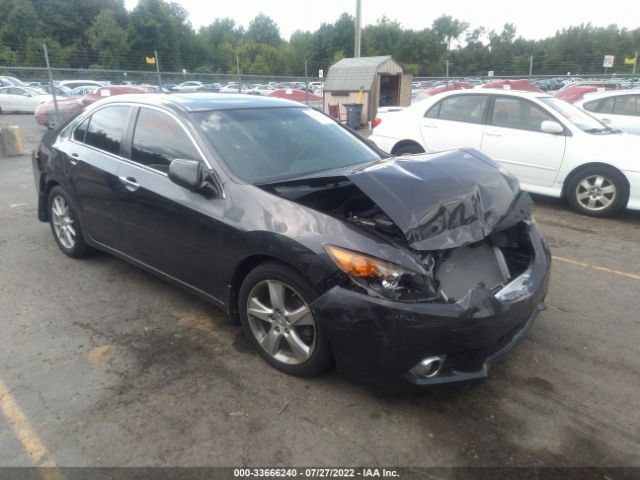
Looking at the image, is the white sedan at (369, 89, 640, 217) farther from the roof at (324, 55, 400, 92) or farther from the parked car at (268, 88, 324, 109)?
the parked car at (268, 88, 324, 109)

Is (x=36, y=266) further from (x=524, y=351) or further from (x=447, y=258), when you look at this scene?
(x=524, y=351)

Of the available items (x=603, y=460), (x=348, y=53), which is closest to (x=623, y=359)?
(x=603, y=460)

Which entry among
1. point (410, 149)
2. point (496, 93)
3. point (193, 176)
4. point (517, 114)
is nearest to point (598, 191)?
point (517, 114)

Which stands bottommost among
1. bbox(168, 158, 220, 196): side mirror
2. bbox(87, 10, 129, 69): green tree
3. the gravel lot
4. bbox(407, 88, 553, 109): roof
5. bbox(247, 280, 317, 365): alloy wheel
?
the gravel lot

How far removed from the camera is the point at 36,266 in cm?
478

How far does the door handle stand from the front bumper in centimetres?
191

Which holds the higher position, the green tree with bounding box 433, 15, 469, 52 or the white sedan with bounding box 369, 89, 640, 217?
the green tree with bounding box 433, 15, 469, 52

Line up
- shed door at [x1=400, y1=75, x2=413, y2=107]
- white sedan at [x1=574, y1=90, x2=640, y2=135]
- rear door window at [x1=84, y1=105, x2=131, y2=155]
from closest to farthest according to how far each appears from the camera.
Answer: rear door window at [x1=84, y1=105, x2=131, y2=155]
white sedan at [x1=574, y1=90, x2=640, y2=135]
shed door at [x1=400, y1=75, x2=413, y2=107]

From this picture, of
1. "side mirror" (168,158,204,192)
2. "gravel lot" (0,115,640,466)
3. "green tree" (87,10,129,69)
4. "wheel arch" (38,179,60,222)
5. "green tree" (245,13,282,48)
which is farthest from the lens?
"green tree" (245,13,282,48)

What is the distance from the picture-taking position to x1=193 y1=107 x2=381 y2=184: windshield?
3361mm

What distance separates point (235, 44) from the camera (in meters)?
91.0

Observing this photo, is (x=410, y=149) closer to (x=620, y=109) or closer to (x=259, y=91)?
(x=620, y=109)

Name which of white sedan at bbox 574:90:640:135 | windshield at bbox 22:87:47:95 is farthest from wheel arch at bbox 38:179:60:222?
windshield at bbox 22:87:47:95

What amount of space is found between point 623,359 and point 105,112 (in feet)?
14.8
